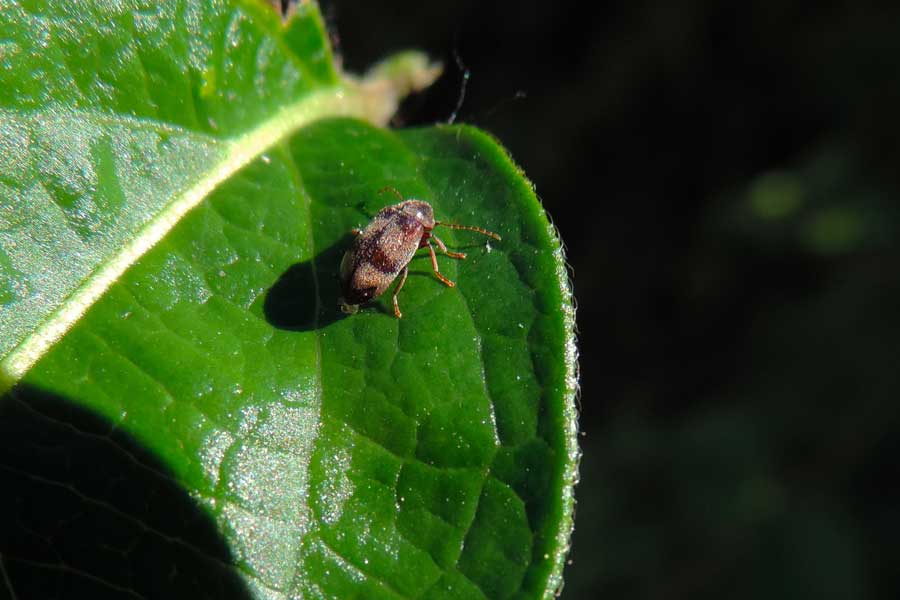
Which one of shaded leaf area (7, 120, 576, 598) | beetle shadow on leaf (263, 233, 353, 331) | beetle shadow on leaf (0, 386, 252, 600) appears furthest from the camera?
beetle shadow on leaf (263, 233, 353, 331)

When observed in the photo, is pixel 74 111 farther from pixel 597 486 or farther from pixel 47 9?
pixel 597 486

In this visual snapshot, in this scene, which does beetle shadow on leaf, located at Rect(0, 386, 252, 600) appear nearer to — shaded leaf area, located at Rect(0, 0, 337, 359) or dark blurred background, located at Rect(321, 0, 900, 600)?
shaded leaf area, located at Rect(0, 0, 337, 359)

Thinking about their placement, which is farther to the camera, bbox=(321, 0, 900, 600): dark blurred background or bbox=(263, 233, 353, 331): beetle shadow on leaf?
bbox=(321, 0, 900, 600): dark blurred background

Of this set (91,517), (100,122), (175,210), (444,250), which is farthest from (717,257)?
(91,517)

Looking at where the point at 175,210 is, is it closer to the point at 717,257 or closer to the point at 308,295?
the point at 308,295

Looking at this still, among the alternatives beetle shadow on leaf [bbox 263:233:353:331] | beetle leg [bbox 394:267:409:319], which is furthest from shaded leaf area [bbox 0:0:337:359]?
beetle leg [bbox 394:267:409:319]

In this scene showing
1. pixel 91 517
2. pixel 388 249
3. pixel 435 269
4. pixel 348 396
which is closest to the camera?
pixel 91 517
